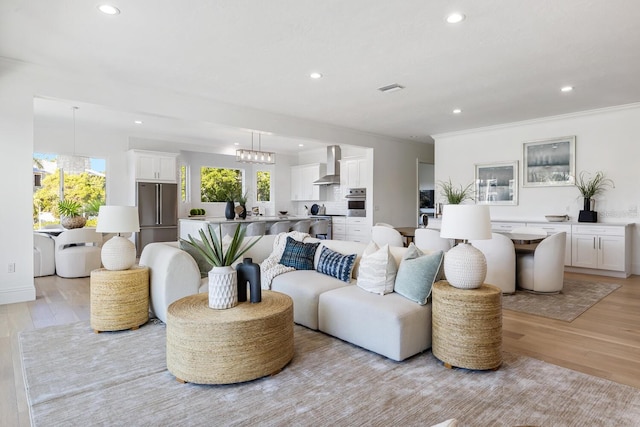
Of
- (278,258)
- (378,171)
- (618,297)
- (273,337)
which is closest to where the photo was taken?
(273,337)

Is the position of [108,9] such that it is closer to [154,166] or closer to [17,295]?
[17,295]

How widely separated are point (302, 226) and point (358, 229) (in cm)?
167

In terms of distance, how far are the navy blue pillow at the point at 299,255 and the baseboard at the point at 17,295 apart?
9.79 ft

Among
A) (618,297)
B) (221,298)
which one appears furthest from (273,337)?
(618,297)

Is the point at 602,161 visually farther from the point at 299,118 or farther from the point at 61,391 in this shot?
the point at 61,391

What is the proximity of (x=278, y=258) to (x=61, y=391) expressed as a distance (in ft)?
7.38

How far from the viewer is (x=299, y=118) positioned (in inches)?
264

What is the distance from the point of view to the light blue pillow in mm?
2857

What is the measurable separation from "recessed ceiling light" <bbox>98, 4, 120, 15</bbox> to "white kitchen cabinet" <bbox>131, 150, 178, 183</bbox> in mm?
5245

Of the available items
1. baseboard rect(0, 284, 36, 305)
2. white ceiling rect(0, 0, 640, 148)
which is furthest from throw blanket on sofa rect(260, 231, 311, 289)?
baseboard rect(0, 284, 36, 305)

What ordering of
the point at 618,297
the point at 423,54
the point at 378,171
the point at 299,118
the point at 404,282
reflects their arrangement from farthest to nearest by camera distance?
the point at 378,171 → the point at 299,118 → the point at 618,297 → the point at 423,54 → the point at 404,282

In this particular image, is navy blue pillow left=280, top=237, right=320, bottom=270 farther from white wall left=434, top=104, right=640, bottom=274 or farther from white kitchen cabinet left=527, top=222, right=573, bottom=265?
white wall left=434, top=104, right=640, bottom=274

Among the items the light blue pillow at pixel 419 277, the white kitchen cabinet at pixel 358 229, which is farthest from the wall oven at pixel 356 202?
the light blue pillow at pixel 419 277

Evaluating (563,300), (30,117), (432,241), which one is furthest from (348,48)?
(563,300)
